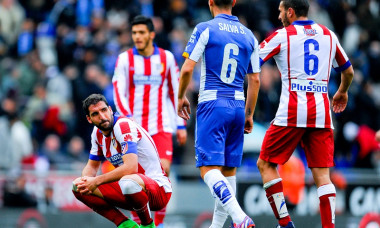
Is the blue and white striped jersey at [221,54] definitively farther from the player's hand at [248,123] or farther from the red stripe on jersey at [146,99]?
the red stripe on jersey at [146,99]

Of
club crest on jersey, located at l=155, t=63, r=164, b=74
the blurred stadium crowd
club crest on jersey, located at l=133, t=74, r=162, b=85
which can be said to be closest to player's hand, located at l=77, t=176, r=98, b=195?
club crest on jersey, located at l=133, t=74, r=162, b=85

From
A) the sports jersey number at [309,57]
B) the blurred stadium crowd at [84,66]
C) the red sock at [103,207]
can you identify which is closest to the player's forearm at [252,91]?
the sports jersey number at [309,57]

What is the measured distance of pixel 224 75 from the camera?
8656 mm

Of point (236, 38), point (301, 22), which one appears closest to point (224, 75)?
point (236, 38)

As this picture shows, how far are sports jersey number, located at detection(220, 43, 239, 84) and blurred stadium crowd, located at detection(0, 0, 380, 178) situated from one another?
7087 mm

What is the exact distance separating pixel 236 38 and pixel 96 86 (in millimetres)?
8598

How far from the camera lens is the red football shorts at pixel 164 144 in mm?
10555

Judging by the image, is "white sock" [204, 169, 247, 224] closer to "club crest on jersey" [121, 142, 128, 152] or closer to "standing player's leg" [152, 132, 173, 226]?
"club crest on jersey" [121, 142, 128, 152]

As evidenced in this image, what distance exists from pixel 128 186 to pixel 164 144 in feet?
6.97

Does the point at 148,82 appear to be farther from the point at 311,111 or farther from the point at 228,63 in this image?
the point at 311,111

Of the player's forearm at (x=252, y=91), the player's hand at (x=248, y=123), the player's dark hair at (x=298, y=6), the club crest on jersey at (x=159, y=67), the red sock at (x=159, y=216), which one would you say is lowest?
the red sock at (x=159, y=216)

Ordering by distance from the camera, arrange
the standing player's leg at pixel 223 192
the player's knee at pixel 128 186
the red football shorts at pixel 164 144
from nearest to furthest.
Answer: the standing player's leg at pixel 223 192, the player's knee at pixel 128 186, the red football shorts at pixel 164 144

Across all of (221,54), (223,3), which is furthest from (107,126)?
(223,3)

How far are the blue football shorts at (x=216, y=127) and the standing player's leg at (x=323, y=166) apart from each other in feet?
2.71
